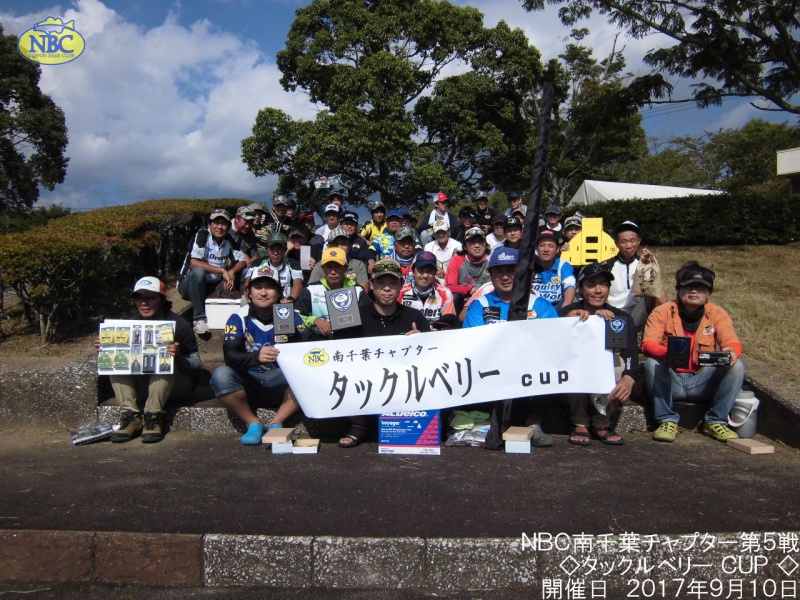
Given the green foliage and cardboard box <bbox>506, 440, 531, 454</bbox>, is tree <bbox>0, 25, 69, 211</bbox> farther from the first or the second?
cardboard box <bbox>506, 440, 531, 454</bbox>

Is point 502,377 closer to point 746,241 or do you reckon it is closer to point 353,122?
point 746,241

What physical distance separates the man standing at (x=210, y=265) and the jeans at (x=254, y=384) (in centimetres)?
210

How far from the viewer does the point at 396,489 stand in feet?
12.8


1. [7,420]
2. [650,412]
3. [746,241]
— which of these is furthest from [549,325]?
[746,241]

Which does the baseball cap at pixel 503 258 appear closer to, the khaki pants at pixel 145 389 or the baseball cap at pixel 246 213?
the khaki pants at pixel 145 389

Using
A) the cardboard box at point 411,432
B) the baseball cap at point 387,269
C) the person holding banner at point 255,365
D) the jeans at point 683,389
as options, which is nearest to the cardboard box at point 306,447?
the person holding banner at point 255,365

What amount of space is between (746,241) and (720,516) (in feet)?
39.8

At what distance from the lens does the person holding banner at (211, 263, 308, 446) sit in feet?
16.0

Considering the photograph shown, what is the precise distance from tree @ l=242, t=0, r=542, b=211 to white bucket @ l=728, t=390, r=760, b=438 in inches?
526

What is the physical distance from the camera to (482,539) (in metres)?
3.16

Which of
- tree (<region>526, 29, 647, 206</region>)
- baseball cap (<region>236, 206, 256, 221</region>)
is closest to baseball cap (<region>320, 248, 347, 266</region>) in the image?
baseball cap (<region>236, 206, 256, 221</region>)

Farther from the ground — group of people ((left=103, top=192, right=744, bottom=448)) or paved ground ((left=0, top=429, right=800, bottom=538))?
group of people ((left=103, top=192, right=744, bottom=448))

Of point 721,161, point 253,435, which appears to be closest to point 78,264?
point 253,435

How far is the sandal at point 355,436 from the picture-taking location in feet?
15.6
